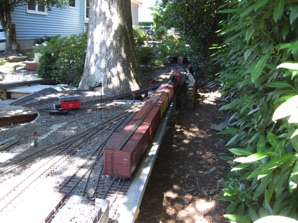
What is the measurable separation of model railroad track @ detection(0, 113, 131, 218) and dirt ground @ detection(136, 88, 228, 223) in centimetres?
101

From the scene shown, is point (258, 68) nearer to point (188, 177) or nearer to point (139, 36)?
point (188, 177)

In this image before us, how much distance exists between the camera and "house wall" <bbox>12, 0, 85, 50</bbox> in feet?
62.6

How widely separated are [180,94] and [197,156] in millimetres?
4277

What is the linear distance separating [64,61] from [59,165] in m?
7.40

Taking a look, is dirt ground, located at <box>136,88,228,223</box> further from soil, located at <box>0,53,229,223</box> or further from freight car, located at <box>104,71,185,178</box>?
freight car, located at <box>104,71,185,178</box>

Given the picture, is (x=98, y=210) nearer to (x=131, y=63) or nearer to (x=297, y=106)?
(x=297, y=106)

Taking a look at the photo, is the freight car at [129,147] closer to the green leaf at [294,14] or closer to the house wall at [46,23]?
the green leaf at [294,14]

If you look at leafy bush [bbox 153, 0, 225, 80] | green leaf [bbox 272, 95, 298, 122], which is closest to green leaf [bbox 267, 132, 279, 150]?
green leaf [bbox 272, 95, 298, 122]

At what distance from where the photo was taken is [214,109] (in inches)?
392

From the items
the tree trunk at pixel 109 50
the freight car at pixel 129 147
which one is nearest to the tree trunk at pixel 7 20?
the tree trunk at pixel 109 50

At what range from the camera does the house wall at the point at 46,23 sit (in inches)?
752

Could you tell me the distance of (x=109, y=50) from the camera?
9.44 meters

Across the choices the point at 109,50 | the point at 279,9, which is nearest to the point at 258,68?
the point at 279,9

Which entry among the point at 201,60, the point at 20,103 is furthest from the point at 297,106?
the point at 201,60
